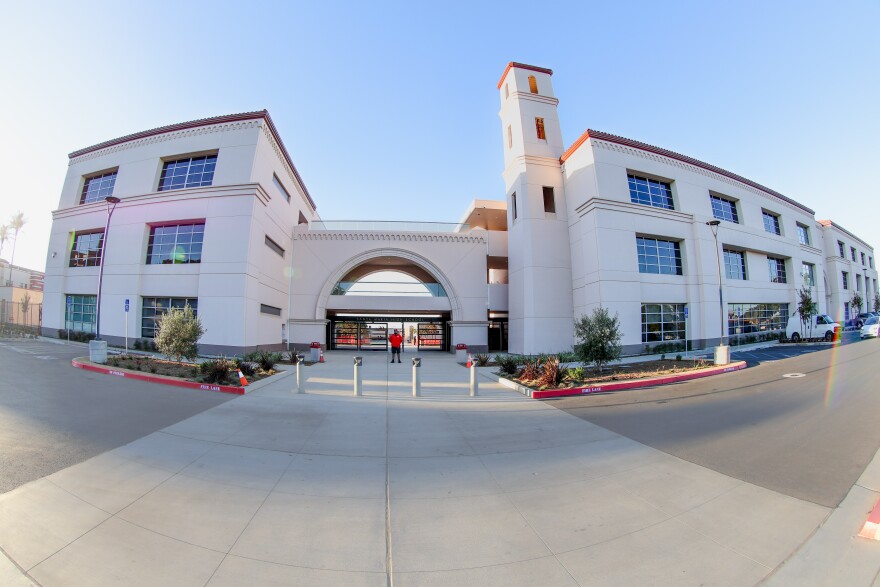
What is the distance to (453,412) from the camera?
792 cm

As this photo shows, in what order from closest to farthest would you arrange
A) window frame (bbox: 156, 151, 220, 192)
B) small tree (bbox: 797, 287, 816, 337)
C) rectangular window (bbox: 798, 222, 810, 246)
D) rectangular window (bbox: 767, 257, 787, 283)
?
window frame (bbox: 156, 151, 220, 192) → small tree (bbox: 797, 287, 816, 337) → rectangular window (bbox: 767, 257, 787, 283) → rectangular window (bbox: 798, 222, 810, 246)

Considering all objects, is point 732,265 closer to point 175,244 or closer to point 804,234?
point 804,234

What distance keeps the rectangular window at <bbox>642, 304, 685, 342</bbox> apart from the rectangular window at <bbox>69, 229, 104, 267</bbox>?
113 feet

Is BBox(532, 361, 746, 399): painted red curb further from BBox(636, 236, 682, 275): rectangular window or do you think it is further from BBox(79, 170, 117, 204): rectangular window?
BBox(79, 170, 117, 204): rectangular window

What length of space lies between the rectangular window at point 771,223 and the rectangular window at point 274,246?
3861cm

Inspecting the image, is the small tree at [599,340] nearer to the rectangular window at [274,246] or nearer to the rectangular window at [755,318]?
the rectangular window at [755,318]

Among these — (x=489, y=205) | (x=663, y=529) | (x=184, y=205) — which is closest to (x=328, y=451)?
(x=663, y=529)

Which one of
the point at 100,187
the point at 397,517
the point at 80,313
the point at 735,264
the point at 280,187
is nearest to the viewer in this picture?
the point at 397,517

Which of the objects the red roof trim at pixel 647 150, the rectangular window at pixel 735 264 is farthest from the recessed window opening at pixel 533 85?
the rectangular window at pixel 735 264

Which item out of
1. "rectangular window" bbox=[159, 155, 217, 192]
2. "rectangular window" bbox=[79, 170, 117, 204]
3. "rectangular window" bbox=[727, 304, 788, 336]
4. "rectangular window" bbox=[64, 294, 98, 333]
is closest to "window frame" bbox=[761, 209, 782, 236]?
"rectangular window" bbox=[727, 304, 788, 336]

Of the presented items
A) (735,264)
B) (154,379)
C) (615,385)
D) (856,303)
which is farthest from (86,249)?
(856,303)

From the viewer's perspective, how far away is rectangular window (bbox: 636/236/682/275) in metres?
20.8

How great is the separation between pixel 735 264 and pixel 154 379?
34.9m

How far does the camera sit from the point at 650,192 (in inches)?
861
